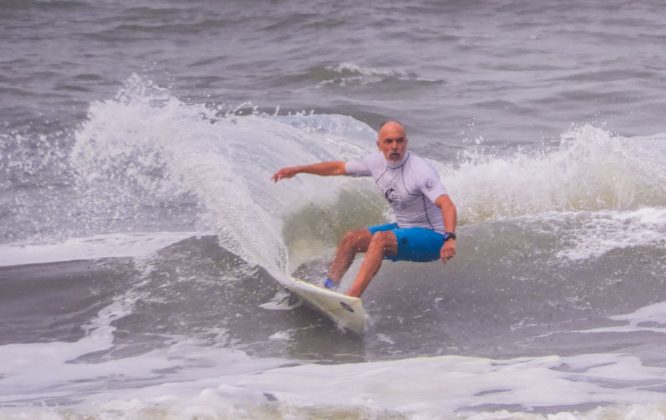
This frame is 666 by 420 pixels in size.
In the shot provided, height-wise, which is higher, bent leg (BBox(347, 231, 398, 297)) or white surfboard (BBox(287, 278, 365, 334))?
bent leg (BBox(347, 231, 398, 297))

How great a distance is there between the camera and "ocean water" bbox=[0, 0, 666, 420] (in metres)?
5.62

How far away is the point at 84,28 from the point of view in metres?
19.2

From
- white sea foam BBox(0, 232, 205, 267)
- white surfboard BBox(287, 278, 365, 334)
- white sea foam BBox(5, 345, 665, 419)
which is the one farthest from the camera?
white sea foam BBox(0, 232, 205, 267)

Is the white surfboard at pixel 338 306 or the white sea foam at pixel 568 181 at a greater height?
the white sea foam at pixel 568 181

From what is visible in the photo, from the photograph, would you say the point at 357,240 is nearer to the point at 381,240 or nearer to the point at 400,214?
the point at 381,240

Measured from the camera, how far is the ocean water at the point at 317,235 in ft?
18.5

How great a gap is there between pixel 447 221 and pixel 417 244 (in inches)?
16.5

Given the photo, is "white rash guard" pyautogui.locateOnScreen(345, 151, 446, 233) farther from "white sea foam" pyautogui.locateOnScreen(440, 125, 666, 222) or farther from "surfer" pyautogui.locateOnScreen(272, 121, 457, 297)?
"white sea foam" pyautogui.locateOnScreen(440, 125, 666, 222)

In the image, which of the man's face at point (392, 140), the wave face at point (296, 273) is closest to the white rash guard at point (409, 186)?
the man's face at point (392, 140)

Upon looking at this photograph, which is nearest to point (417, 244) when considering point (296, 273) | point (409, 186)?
point (409, 186)

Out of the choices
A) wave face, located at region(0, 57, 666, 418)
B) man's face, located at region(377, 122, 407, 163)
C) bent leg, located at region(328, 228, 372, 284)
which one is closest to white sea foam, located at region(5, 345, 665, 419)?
wave face, located at region(0, 57, 666, 418)

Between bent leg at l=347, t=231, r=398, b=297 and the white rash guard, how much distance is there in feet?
0.91

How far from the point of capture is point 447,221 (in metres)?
7.04

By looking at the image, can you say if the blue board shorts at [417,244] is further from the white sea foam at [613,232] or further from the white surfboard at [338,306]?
the white sea foam at [613,232]
